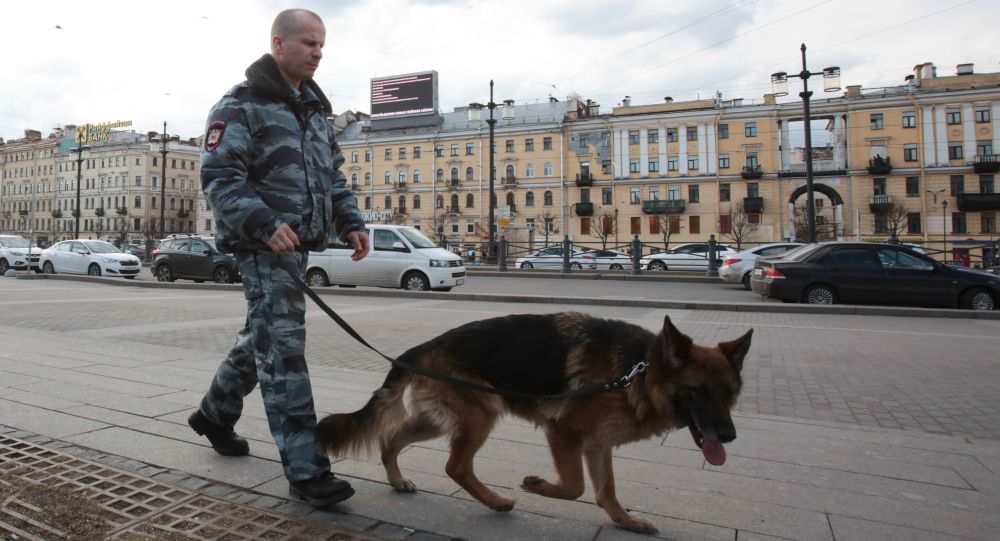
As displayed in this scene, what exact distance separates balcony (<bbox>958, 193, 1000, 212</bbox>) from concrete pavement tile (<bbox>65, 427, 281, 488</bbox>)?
252ft

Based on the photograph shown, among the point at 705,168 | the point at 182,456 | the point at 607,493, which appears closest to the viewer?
the point at 607,493

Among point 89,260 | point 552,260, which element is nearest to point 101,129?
point 89,260

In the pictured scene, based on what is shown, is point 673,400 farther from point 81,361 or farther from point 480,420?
point 81,361

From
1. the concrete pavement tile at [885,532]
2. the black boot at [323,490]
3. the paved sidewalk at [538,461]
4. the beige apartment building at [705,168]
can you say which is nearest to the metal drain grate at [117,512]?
the paved sidewalk at [538,461]

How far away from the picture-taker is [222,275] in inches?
793

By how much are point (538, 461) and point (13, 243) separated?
107 ft

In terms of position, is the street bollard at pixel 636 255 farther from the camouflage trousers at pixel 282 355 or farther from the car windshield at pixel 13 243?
the car windshield at pixel 13 243

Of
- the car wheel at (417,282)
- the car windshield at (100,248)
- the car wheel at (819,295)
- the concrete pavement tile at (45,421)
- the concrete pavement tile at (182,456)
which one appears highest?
the car windshield at (100,248)

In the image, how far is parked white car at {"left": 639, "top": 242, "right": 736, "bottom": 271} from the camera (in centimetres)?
2670

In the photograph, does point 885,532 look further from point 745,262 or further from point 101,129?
point 101,129

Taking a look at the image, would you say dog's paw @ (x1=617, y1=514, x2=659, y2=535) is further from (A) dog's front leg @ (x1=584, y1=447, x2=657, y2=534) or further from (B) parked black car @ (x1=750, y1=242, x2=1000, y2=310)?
(B) parked black car @ (x1=750, y1=242, x2=1000, y2=310)

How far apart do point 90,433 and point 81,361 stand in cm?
275

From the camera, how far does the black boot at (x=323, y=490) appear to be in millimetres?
2564

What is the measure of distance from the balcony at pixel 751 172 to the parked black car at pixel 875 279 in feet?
191
